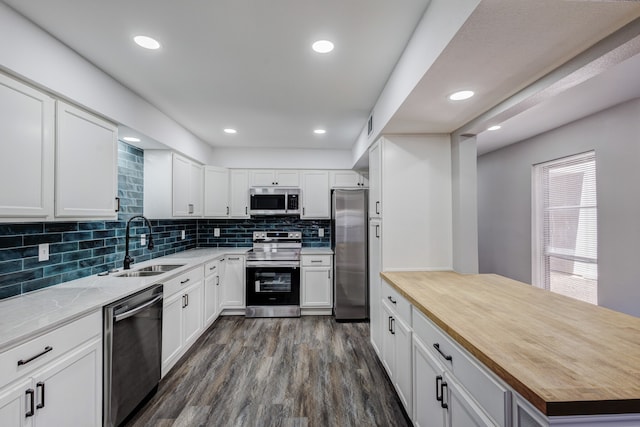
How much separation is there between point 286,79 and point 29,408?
2.37 metres

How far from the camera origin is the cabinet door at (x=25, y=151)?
1409 mm

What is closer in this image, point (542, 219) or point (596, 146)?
point (596, 146)

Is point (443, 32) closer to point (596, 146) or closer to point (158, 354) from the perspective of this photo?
point (596, 146)

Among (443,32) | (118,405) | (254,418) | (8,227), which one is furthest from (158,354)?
(443,32)

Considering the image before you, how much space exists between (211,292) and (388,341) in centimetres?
227

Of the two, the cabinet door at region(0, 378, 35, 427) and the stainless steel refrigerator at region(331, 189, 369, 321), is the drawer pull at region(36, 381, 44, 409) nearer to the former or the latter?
the cabinet door at region(0, 378, 35, 427)

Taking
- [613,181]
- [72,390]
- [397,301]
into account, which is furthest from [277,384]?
[613,181]

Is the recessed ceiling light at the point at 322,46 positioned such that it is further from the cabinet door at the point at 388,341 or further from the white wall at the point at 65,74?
the cabinet door at the point at 388,341

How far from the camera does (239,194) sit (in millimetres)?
4328

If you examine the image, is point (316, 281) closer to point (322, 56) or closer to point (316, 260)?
point (316, 260)

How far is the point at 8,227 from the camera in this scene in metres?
1.71

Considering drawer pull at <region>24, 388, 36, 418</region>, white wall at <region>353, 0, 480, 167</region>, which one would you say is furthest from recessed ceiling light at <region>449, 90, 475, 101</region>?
drawer pull at <region>24, 388, 36, 418</region>

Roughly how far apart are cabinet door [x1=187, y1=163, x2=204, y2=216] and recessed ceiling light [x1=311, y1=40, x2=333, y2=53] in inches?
100

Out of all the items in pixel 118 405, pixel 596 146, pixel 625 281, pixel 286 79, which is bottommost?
pixel 118 405
